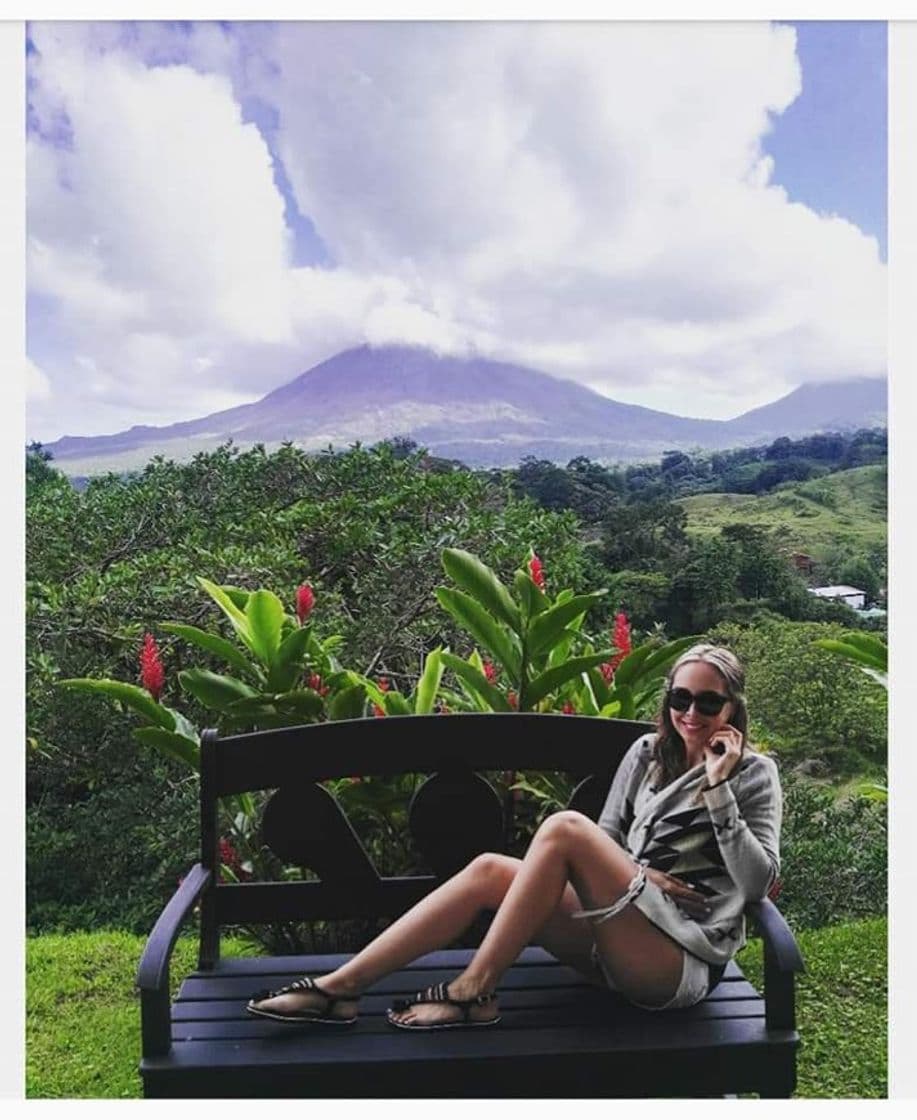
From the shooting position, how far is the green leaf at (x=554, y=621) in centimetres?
237

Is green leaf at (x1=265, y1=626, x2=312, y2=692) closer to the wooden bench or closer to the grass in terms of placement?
the wooden bench

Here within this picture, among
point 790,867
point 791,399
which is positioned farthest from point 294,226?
point 790,867

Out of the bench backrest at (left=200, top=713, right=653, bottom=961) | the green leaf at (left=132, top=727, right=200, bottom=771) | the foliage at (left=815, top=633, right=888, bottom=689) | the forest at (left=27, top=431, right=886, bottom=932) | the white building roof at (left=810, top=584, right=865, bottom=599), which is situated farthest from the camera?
the white building roof at (left=810, top=584, right=865, bottom=599)

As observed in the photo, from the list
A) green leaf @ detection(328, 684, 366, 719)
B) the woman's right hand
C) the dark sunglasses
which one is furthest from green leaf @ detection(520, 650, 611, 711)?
the woman's right hand

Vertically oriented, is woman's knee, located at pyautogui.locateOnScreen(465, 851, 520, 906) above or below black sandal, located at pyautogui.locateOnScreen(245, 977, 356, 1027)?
above

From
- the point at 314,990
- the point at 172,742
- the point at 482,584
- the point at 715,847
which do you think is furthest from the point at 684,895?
the point at 172,742

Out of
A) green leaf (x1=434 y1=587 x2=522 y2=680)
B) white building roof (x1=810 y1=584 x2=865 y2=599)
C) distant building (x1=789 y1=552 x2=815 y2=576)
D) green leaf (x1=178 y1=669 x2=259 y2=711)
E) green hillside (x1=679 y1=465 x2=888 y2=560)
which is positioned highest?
green hillside (x1=679 y1=465 x2=888 y2=560)

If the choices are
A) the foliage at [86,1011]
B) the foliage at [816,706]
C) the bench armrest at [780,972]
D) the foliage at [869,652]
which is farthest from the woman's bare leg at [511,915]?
the foliage at [816,706]

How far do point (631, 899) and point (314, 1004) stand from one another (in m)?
0.46

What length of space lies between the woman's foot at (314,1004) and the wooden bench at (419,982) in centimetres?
2

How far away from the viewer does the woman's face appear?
1.95m

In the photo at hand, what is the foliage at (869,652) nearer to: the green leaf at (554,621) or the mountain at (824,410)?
the green leaf at (554,621)

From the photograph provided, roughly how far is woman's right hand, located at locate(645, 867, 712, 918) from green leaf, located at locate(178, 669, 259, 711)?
2.73 feet

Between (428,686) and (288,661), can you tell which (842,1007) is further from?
(288,661)
